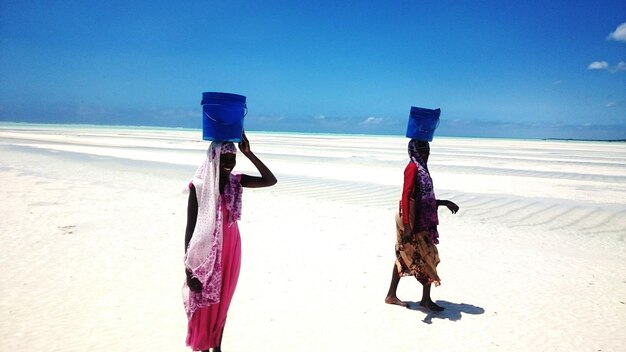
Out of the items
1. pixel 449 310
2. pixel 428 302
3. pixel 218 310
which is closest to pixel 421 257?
pixel 428 302

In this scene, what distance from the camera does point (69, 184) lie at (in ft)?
37.8

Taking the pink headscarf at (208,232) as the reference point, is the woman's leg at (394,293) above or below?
below

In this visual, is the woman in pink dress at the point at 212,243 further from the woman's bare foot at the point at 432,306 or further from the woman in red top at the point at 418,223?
the woman's bare foot at the point at 432,306

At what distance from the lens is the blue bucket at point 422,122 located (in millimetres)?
3887

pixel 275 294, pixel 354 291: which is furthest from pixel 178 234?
pixel 354 291

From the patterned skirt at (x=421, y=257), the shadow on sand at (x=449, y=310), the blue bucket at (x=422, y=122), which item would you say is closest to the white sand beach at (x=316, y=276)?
the shadow on sand at (x=449, y=310)

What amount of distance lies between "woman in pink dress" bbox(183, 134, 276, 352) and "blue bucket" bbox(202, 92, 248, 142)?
7cm

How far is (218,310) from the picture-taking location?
9.43 ft

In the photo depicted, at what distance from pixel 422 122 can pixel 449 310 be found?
6.36 ft

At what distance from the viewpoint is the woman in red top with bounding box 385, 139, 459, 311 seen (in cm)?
395

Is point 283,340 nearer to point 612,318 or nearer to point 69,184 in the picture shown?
point 612,318

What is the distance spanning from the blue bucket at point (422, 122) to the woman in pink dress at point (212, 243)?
1.71 m

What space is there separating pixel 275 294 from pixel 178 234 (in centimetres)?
285

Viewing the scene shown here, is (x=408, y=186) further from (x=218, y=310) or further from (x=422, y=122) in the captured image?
(x=218, y=310)
